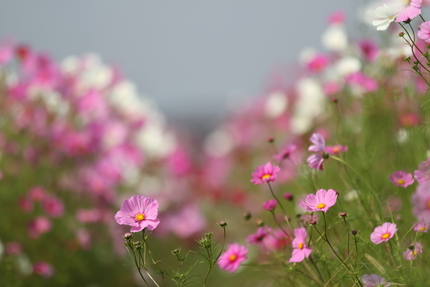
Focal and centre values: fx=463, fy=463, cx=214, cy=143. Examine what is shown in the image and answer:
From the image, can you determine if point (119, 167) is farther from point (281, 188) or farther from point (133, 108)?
point (281, 188)

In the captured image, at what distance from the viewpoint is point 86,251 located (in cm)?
218

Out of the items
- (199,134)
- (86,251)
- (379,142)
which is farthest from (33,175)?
(199,134)

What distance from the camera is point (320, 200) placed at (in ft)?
3.00

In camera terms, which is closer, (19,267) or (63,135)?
(19,267)

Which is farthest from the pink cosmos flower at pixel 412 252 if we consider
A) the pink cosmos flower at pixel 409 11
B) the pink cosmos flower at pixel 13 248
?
the pink cosmos flower at pixel 13 248

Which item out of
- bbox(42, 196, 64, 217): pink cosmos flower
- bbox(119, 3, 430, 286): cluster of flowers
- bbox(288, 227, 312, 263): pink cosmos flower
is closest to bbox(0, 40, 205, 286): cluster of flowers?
bbox(42, 196, 64, 217): pink cosmos flower

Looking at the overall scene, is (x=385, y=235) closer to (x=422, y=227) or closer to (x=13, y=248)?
(x=422, y=227)

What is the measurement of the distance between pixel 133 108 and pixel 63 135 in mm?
872

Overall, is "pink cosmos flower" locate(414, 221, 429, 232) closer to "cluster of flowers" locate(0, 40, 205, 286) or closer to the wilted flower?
the wilted flower

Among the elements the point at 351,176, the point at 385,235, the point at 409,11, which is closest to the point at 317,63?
the point at 351,176

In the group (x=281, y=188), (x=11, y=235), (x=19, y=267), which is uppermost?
(x=281, y=188)

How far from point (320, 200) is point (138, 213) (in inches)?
14.6

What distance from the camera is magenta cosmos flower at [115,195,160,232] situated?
3.03ft

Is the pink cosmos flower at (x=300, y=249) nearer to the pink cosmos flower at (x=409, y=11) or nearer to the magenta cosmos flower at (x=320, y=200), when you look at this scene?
the magenta cosmos flower at (x=320, y=200)
